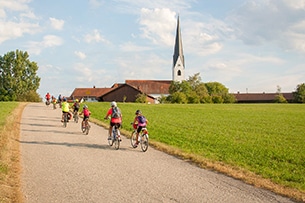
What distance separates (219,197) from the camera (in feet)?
23.5

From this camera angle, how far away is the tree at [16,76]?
85500 millimetres

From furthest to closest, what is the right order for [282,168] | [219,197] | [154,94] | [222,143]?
[154,94] < [222,143] < [282,168] < [219,197]

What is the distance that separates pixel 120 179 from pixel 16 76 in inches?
3365

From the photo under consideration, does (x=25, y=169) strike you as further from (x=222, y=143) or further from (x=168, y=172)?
(x=222, y=143)

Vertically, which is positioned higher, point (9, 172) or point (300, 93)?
point (300, 93)

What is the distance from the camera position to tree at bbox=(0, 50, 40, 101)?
281ft

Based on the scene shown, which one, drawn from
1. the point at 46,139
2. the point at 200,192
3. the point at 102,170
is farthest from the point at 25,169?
the point at 46,139

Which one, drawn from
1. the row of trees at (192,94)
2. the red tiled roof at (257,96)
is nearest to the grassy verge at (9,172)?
the row of trees at (192,94)

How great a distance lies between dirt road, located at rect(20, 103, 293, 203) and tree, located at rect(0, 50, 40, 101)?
2987 inches

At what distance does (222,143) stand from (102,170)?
8.94 meters

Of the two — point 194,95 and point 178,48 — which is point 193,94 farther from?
point 178,48

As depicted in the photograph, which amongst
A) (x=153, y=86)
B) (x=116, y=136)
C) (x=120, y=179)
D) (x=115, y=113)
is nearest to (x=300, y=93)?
(x=153, y=86)

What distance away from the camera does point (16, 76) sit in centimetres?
8744

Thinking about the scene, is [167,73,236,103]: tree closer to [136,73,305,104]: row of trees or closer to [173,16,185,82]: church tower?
[136,73,305,104]: row of trees
